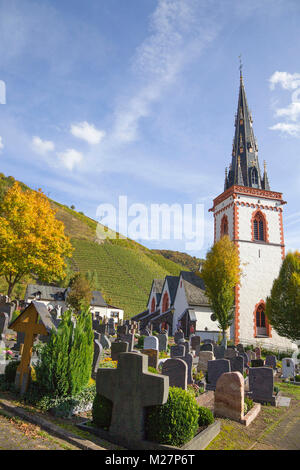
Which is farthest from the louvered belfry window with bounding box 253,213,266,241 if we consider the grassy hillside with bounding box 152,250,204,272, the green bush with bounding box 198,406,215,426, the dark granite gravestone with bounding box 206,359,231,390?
the grassy hillside with bounding box 152,250,204,272

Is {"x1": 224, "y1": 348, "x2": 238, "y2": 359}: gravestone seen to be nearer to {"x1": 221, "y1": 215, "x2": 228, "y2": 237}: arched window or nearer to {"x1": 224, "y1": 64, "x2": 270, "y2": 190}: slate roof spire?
{"x1": 221, "y1": 215, "x2": 228, "y2": 237}: arched window

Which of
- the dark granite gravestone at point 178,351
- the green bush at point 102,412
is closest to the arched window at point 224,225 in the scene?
the dark granite gravestone at point 178,351

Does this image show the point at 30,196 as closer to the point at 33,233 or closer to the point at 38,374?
the point at 33,233

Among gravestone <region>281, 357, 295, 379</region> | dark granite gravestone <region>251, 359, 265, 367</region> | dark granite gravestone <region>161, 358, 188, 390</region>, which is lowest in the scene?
gravestone <region>281, 357, 295, 379</region>

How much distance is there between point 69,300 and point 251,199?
79.0 ft

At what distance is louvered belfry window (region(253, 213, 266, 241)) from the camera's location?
34156 millimetres

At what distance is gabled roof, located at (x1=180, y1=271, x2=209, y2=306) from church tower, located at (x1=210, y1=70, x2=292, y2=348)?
4.19 metres

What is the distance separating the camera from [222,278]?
27.9 metres

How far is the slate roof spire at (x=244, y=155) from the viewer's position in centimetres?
3616

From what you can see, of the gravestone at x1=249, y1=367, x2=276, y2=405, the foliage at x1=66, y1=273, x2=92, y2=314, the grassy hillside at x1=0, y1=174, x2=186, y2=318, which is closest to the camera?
the gravestone at x1=249, y1=367, x2=276, y2=405

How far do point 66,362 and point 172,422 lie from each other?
291 centimetres

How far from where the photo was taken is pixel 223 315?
27203 millimetres

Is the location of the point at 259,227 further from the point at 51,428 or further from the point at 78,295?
the point at 51,428
